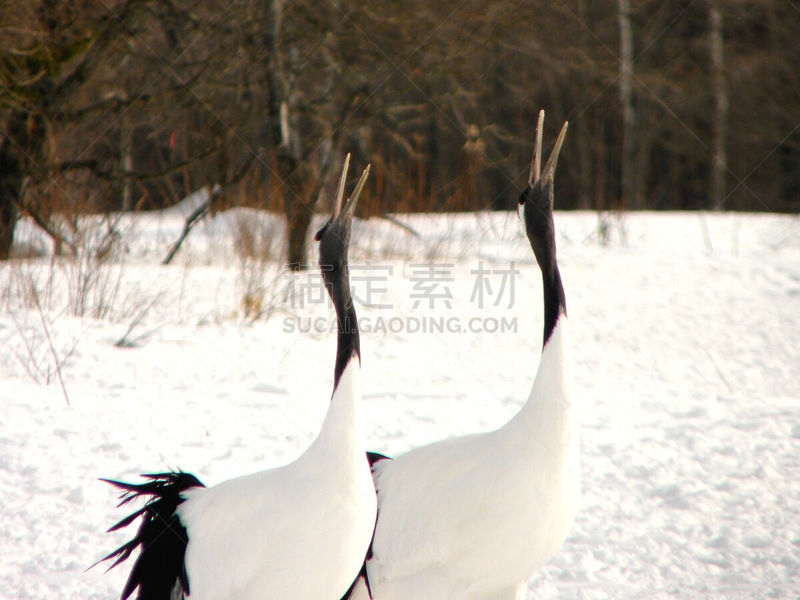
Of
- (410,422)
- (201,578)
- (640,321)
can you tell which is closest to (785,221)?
(640,321)

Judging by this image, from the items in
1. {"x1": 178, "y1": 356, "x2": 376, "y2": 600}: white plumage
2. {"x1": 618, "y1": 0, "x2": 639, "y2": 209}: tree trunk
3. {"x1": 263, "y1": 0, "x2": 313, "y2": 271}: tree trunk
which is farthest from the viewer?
{"x1": 618, "y1": 0, "x2": 639, "y2": 209}: tree trunk

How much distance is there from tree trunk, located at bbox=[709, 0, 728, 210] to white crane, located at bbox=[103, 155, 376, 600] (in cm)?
1604

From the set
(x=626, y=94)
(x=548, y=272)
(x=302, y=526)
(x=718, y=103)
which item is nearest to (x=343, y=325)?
(x=302, y=526)

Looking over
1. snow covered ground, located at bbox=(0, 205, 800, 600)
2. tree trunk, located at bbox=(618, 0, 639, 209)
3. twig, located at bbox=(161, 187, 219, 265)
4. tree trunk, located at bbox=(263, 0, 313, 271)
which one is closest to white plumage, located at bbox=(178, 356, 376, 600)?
snow covered ground, located at bbox=(0, 205, 800, 600)

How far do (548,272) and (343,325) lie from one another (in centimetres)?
69

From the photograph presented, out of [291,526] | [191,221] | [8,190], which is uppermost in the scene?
[8,190]

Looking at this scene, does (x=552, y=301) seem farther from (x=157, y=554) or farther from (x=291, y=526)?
(x=157, y=554)

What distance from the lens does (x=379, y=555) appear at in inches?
105

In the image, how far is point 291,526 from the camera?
221 centimetres

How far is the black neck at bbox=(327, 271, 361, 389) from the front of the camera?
7.68 ft

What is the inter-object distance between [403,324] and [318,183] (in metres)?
1.87

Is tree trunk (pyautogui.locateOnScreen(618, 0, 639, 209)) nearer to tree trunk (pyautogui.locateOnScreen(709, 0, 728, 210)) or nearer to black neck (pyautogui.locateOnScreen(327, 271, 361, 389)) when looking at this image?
tree trunk (pyautogui.locateOnScreen(709, 0, 728, 210))

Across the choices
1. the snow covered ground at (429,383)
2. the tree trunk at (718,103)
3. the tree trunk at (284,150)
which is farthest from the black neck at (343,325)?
the tree trunk at (718,103)

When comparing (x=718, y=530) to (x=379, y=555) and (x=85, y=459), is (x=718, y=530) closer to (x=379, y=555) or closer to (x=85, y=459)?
(x=379, y=555)
